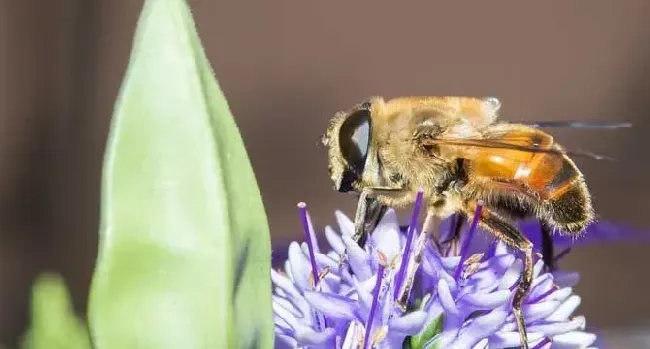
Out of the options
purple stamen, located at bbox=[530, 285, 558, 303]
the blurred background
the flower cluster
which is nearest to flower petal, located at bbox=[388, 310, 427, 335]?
the flower cluster

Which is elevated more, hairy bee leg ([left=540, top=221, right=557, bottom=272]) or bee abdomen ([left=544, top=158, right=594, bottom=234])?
bee abdomen ([left=544, top=158, right=594, bottom=234])

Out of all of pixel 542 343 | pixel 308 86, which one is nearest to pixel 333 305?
pixel 542 343

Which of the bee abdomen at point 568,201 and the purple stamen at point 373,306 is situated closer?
the purple stamen at point 373,306

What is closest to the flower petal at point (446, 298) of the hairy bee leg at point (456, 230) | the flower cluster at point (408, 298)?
the flower cluster at point (408, 298)

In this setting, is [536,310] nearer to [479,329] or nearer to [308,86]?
[479,329]

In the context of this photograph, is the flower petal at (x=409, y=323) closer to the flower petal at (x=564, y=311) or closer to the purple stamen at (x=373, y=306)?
the purple stamen at (x=373, y=306)

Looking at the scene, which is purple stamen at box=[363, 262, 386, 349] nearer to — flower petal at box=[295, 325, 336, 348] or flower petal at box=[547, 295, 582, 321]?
flower petal at box=[295, 325, 336, 348]

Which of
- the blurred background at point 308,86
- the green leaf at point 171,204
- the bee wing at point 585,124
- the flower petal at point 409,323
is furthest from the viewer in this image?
the blurred background at point 308,86
